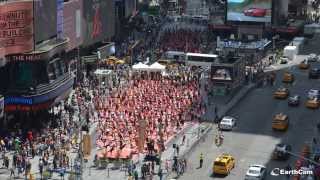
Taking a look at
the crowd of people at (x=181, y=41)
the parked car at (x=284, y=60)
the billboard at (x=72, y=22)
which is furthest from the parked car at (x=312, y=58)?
the billboard at (x=72, y=22)

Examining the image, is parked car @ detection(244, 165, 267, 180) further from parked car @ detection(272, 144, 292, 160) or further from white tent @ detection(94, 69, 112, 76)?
white tent @ detection(94, 69, 112, 76)

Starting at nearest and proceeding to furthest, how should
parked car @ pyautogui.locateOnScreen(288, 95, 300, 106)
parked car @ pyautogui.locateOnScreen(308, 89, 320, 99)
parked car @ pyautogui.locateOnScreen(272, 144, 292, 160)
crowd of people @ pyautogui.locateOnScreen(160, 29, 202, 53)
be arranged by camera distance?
parked car @ pyautogui.locateOnScreen(272, 144, 292, 160) → parked car @ pyautogui.locateOnScreen(288, 95, 300, 106) → parked car @ pyautogui.locateOnScreen(308, 89, 320, 99) → crowd of people @ pyautogui.locateOnScreen(160, 29, 202, 53)

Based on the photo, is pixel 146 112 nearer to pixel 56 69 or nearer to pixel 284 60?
pixel 56 69

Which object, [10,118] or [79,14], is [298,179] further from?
[79,14]

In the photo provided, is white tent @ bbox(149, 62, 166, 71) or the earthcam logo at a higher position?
white tent @ bbox(149, 62, 166, 71)

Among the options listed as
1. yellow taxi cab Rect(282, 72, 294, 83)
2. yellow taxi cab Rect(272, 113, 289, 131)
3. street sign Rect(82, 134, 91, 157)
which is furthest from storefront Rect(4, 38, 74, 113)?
yellow taxi cab Rect(282, 72, 294, 83)

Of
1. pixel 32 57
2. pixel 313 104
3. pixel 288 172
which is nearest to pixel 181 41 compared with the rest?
pixel 313 104

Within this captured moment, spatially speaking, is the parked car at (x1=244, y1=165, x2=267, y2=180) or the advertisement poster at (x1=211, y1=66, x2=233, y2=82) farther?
the advertisement poster at (x1=211, y1=66, x2=233, y2=82)
